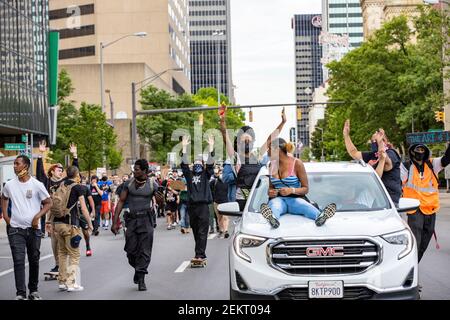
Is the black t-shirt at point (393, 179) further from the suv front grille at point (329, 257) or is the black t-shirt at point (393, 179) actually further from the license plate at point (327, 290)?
the license plate at point (327, 290)

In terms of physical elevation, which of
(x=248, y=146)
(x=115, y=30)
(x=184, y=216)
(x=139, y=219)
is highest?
(x=115, y=30)

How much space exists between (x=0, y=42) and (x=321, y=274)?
36279 millimetres

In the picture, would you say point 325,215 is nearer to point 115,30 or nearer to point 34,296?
point 34,296

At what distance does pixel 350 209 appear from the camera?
8898mm

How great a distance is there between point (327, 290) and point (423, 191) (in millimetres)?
3512

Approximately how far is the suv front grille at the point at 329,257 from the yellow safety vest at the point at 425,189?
119 inches

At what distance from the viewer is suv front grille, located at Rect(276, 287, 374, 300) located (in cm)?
775

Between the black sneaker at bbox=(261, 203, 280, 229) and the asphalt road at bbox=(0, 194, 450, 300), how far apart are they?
2269 millimetres

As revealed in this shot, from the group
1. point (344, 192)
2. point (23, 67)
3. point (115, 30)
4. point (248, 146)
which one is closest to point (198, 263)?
point (248, 146)

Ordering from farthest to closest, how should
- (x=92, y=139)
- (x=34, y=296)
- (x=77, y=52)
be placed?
(x=77, y=52), (x=92, y=139), (x=34, y=296)

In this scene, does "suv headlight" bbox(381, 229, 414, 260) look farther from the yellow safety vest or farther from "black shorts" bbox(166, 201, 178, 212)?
"black shorts" bbox(166, 201, 178, 212)

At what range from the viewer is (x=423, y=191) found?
10766 mm
